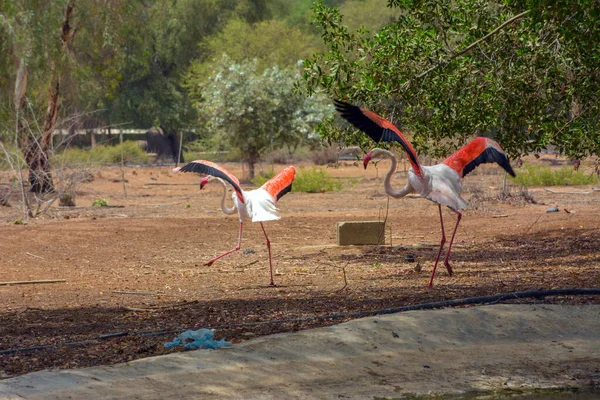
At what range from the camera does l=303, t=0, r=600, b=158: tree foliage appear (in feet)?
37.7

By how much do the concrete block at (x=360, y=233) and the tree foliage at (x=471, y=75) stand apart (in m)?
2.16

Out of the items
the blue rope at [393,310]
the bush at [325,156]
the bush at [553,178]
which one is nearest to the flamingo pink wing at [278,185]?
the blue rope at [393,310]

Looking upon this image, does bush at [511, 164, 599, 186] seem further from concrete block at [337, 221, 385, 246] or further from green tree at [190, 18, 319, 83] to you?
green tree at [190, 18, 319, 83]

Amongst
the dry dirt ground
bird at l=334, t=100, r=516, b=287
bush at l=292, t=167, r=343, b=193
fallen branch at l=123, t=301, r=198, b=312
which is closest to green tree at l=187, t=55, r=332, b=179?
bush at l=292, t=167, r=343, b=193

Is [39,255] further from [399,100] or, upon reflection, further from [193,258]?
[399,100]

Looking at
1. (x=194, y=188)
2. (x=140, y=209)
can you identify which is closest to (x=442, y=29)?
(x=140, y=209)

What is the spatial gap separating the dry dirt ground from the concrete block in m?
0.24

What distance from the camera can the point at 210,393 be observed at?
6.32 m

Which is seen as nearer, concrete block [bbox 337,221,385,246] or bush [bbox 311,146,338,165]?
concrete block [bbox 337,221,385,246]

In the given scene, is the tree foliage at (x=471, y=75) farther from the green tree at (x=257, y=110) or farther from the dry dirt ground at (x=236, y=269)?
the green tree at (x=257, y=110)

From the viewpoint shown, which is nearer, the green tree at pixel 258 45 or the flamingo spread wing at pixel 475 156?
the flamingo spread wing at pixel 475 156

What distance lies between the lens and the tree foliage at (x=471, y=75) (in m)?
11.5

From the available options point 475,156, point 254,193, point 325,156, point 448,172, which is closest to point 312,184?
point 325,156

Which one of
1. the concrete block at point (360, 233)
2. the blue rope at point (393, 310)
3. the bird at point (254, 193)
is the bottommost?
the blue rope at point (393, 310)
